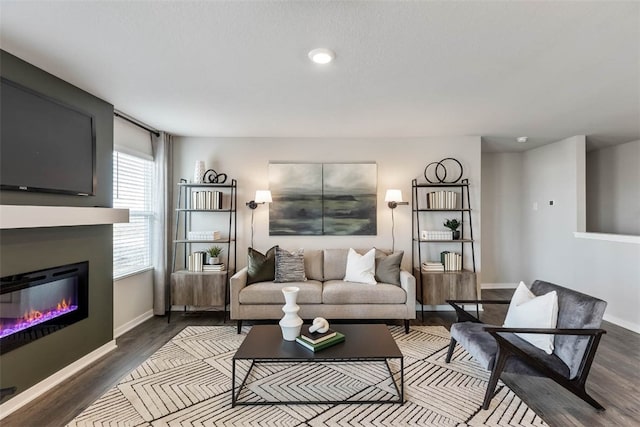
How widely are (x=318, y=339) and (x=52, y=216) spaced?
213 cm

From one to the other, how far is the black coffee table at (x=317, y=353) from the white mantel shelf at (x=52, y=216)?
5.36ft

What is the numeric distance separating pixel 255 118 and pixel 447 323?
3358mm

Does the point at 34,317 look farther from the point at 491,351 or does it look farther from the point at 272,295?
the point at 491,351

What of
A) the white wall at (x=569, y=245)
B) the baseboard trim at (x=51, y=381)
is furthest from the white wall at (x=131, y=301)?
the white wall at (x=569, y=245)

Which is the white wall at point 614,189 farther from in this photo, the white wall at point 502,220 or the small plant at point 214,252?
the small plant at point 214,252

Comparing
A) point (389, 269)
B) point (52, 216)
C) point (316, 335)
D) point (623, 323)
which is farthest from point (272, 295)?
point (623, 323)

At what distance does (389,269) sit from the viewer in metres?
3.80

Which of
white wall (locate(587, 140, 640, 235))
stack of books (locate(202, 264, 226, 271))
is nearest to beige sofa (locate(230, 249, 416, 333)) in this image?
stack of books (locate(202, 264, 226, 271))

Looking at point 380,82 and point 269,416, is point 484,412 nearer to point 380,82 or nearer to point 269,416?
point 269,416

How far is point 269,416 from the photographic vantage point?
211 centimetres

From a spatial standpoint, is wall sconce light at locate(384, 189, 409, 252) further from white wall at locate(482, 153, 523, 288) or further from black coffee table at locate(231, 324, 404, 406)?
white wall at locate(482, 153, 523, 288)

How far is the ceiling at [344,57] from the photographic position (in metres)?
1.72

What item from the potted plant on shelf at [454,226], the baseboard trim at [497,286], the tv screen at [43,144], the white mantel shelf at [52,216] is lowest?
the baseboard trim at [497,286]

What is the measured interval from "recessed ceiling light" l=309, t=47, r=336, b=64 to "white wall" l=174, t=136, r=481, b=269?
2.29 meters
